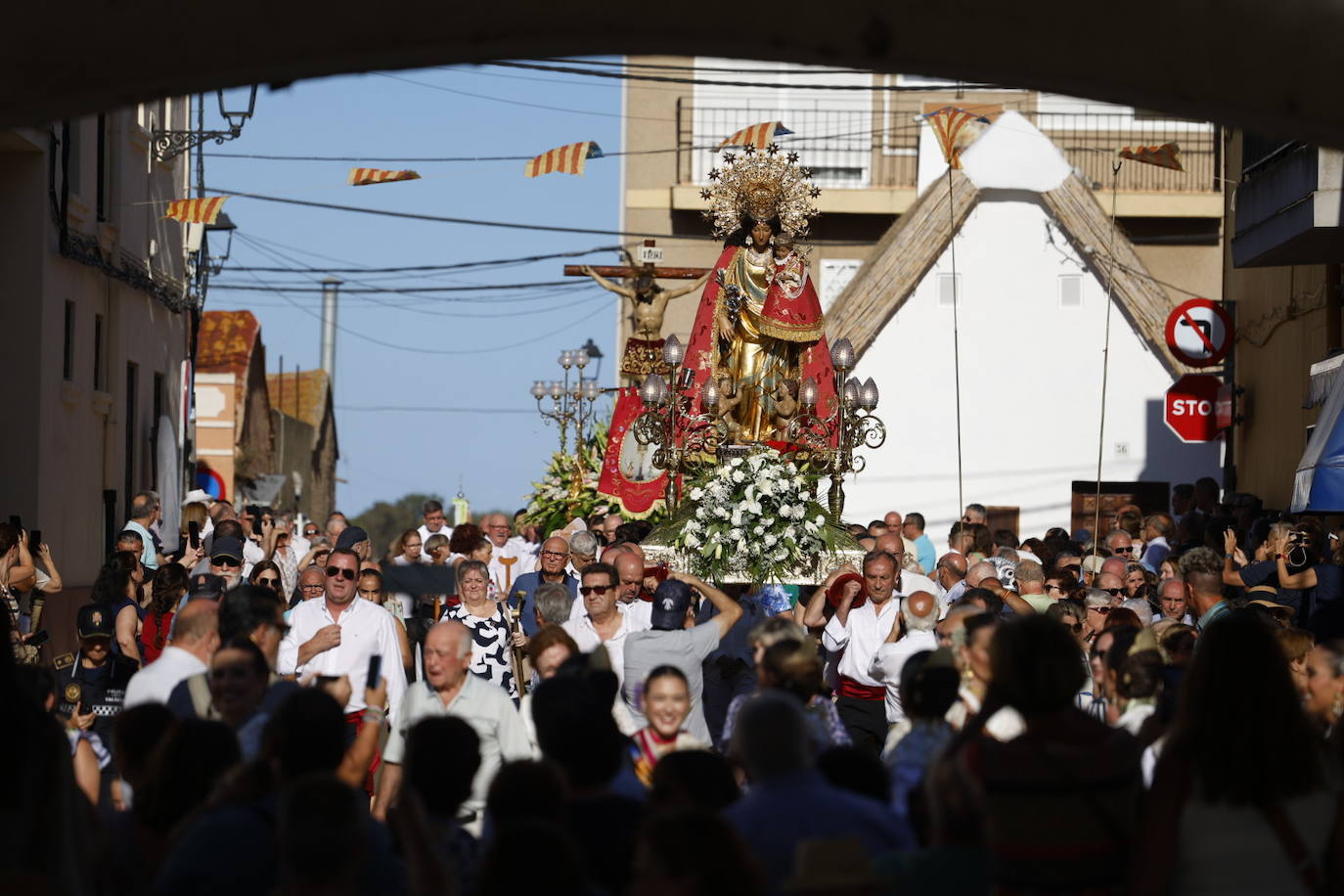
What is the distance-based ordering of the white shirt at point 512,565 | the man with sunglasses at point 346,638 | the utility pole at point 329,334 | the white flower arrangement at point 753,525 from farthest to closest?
the utility pole at point 329,334 → the white shirt at point 512,565 → the white flower arrangement at point 753,525 → the man with sunglasses at point 346,638

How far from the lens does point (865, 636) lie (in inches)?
404

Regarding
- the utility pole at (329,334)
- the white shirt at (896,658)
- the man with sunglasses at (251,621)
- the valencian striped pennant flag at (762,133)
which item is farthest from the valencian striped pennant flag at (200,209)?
the utility pole at (329,334)

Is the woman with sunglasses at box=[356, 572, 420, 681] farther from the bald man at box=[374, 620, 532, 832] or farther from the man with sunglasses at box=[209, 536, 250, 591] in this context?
the bald man at box=[374, 620, 532, 832]

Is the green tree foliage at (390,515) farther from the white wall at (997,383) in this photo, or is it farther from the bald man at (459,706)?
the bald man at (459,706)

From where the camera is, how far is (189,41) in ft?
22.0

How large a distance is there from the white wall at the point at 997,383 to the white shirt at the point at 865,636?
16.1m

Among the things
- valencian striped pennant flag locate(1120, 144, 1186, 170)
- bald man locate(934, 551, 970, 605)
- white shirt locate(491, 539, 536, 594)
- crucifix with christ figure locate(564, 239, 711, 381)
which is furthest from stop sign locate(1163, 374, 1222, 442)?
bald man locate(934, 551, 970, 605)

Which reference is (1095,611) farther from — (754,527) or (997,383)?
(997,383)

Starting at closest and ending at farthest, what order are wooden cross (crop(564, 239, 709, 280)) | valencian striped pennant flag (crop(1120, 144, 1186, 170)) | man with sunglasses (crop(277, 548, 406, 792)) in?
man with sunglasses (crop(277, 548, 406, 792)) < valencian striped pennant flag (crop(1120, 144, 1186, 170)) < wooden cross (crop(564, 239, 709, 280))

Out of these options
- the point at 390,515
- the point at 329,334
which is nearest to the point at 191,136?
the point at 329,334

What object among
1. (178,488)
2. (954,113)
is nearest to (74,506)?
(178,488)

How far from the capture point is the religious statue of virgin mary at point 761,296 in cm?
1603

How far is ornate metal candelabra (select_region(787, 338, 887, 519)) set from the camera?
46.9 ft

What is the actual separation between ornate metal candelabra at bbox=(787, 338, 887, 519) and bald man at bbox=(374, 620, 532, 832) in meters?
6.89
